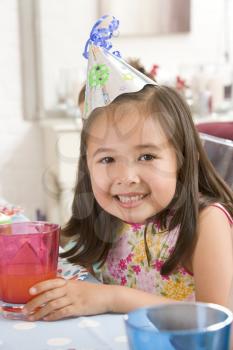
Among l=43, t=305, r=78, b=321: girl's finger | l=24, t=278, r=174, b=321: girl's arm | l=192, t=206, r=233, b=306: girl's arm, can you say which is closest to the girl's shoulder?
l=192, t=206, r=233, b=306: girl's arm

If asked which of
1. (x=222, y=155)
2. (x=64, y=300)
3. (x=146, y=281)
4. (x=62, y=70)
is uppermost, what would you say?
(x=62, y=70)

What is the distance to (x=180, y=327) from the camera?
1.89 feet

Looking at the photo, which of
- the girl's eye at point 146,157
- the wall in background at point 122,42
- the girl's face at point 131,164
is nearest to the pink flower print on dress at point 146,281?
the girl's face at point 131,164

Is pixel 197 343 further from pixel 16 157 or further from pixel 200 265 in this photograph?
pixel 16 157

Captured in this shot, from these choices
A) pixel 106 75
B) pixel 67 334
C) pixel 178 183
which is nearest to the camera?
pixel 67 334

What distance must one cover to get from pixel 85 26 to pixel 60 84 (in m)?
0.34

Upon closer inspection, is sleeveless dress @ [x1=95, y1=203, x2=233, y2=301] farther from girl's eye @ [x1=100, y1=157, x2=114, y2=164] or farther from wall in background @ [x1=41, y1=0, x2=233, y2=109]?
wall in background @ [x1=41, y1=0, x2=233, y2=109]

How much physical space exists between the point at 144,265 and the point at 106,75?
0.42m

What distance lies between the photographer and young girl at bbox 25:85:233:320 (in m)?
1.00

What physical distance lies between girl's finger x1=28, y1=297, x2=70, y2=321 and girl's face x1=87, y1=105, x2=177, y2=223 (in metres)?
0.24

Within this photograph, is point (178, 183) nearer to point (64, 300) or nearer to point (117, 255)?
point (117, 255)

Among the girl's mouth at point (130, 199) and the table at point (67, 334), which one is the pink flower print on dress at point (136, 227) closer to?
the girl's mouth at point (130, 199)

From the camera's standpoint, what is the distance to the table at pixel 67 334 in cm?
76

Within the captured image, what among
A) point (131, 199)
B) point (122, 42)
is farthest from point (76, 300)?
point (122, 42)
